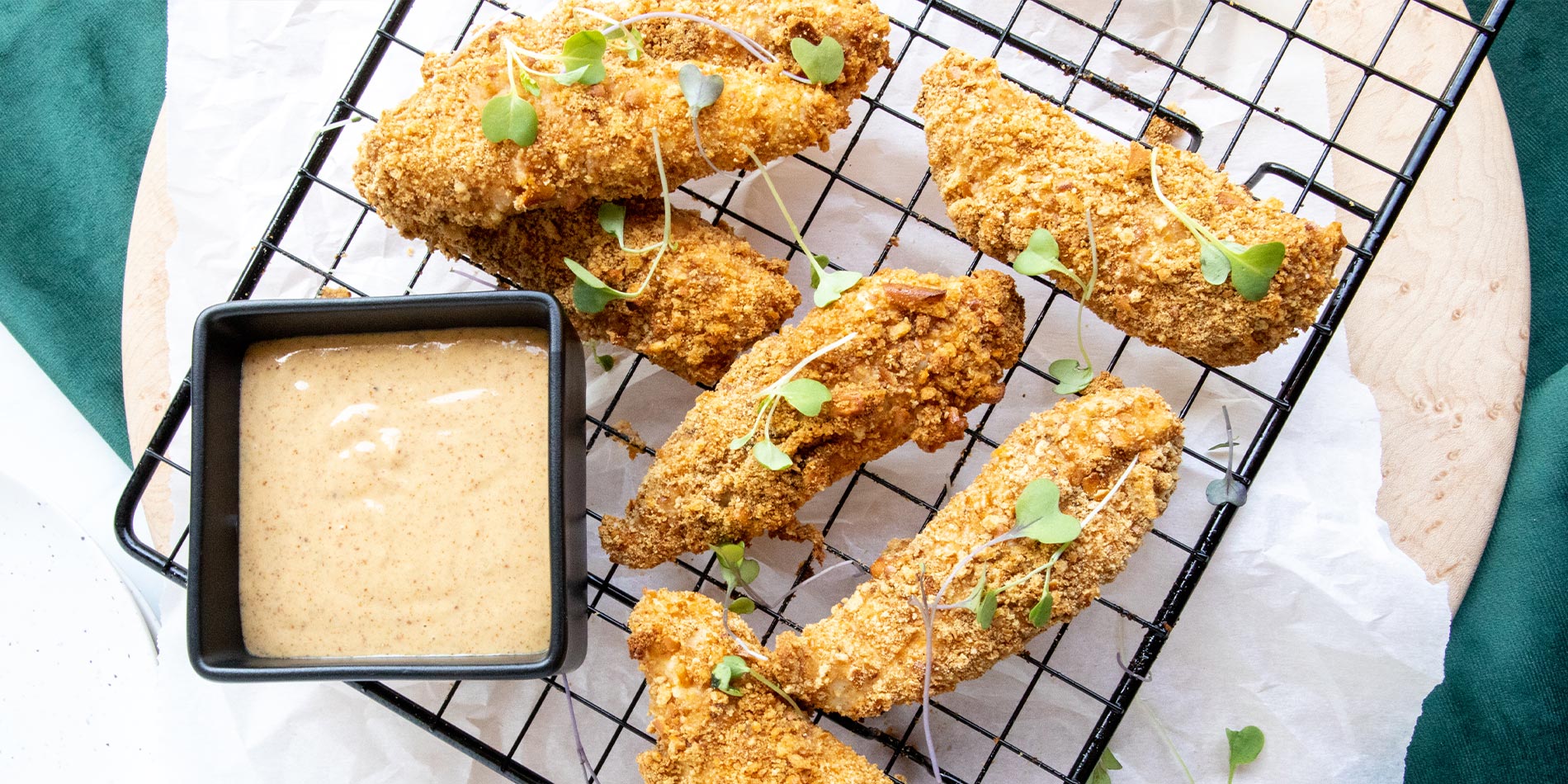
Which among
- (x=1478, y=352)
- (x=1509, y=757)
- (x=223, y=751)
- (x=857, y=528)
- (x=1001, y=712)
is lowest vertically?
(x=223, y=751)

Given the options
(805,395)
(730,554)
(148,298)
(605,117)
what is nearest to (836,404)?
(805,395)

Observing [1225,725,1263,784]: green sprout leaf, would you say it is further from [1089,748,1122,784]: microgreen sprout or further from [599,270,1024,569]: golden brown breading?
[599,270,1024,569]: golden brown breading

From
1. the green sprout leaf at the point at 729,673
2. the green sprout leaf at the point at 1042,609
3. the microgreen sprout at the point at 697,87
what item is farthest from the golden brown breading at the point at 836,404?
the microgreen sprout at the point at 697,87

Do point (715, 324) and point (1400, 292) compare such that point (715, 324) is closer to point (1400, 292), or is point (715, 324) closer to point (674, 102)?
point (674, 102)

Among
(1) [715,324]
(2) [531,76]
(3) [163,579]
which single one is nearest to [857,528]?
(1) [715,324]

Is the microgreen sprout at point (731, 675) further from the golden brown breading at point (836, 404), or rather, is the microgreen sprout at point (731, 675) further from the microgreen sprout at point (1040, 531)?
the microgreen sprout at point (1040, 531)

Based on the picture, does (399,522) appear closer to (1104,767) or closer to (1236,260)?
(1104,767)
